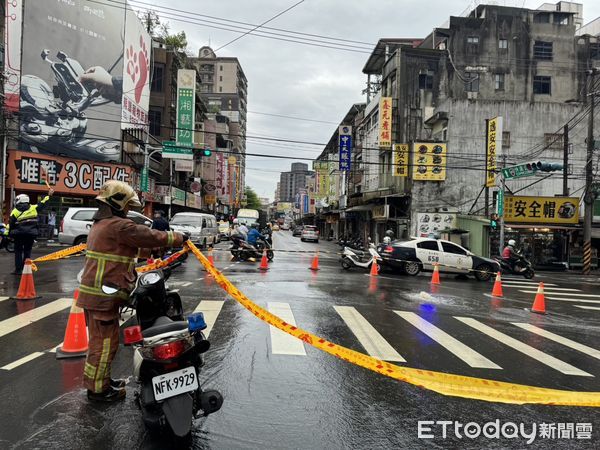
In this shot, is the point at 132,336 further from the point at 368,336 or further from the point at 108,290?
the point at 368,336

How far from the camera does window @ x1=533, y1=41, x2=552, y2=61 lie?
1487 inches

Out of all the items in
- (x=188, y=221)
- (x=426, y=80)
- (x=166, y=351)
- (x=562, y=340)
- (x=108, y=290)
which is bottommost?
(x=562, y=340)

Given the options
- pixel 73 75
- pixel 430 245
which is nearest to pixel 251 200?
pixel 73 75

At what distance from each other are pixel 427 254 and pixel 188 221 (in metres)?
13.5

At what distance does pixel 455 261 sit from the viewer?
57.6 ft

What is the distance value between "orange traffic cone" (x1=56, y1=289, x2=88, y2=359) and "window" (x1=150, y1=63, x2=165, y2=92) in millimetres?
39169

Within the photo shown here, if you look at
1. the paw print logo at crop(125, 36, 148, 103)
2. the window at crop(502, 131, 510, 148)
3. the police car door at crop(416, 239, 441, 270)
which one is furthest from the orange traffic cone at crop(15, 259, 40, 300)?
the window at crop(502, 131, 510, 148)

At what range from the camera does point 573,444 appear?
3656 millimetres

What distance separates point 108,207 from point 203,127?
5265cm

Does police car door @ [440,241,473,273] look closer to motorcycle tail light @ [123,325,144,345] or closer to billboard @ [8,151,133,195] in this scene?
motorcycle tail light @ [123,325,144,345]

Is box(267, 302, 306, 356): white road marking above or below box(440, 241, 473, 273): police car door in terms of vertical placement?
below

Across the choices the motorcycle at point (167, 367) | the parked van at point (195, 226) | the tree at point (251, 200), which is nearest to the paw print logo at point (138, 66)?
the parked van at point (195, 226)

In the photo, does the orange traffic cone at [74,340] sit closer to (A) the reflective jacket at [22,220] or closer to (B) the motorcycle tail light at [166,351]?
(B) the motorcycle tail light at [166,351]

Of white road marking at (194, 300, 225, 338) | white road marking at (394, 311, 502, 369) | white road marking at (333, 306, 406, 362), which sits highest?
white road marking at (194, 300, 225, 338)
